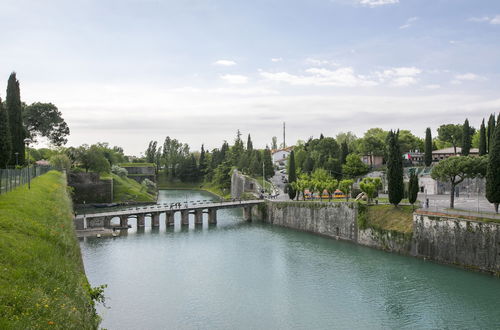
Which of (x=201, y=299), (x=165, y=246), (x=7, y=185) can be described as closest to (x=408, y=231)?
(x=201, y=299)

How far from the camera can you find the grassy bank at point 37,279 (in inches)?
411

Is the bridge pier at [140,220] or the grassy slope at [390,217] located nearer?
the grassy slope at [390,217]

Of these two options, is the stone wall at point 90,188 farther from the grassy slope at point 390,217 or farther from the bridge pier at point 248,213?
the grassy slope at point 390,217

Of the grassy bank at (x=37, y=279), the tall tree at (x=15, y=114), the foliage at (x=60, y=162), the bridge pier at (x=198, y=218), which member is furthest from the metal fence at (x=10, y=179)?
the foliage at (x=60, y=162)

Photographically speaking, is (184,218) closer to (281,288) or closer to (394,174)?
(394,174)

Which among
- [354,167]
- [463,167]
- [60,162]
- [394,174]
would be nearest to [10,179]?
[394,174]

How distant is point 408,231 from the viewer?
43094 millimetres

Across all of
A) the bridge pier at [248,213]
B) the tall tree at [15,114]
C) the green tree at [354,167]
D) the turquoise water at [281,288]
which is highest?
the tall tree at [15,114]

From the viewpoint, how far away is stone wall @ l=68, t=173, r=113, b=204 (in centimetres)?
8962

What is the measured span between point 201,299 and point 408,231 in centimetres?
2214

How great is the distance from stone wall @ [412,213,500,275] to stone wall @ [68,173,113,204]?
67096 millimetres

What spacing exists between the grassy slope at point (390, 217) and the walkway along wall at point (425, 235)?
2.04 feet

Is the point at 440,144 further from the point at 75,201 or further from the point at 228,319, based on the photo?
the point at 228,319

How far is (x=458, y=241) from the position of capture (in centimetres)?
3772
